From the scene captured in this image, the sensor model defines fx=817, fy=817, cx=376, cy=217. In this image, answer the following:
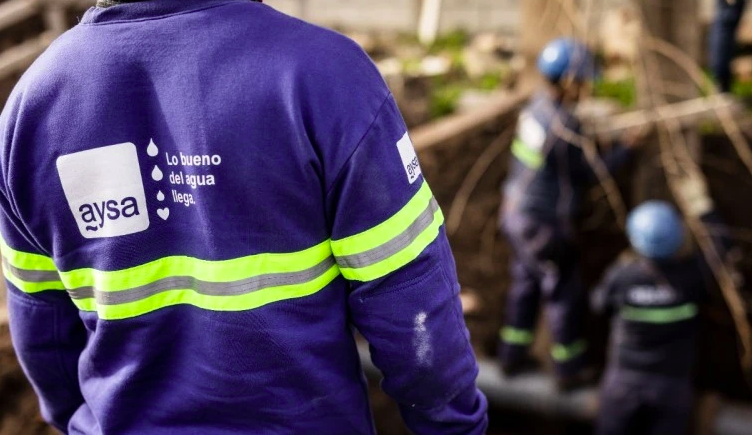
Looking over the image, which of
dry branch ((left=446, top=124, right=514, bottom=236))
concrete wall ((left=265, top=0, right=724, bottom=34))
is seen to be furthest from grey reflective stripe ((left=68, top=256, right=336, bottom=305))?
concrete wall ((left=265, top=0, right=724, bottom=34))

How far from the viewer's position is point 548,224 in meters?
4.75

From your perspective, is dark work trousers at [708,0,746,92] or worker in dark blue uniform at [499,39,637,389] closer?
dark work trousers at [708,0,746,92]

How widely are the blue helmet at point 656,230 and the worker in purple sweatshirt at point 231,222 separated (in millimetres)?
2635

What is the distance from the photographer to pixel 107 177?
1330 mm

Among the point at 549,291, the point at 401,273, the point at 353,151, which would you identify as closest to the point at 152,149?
the point at 353,151

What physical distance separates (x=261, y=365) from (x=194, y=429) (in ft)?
0.57

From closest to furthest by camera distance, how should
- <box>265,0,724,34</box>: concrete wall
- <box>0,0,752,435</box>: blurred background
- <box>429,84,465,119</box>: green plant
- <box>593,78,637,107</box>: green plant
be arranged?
<box>0,0,752,435</box>: blurred background
<box>593,78,637,107</box>: green plant
<box>429,84,465,119</box>: green plant
<box>265,0,724,34</box>: concrete wall

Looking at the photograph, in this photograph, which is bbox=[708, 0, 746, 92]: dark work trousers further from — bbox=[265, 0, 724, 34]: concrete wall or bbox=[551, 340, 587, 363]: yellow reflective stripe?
bbox=[265, 0, 724, 34]: concrete wall

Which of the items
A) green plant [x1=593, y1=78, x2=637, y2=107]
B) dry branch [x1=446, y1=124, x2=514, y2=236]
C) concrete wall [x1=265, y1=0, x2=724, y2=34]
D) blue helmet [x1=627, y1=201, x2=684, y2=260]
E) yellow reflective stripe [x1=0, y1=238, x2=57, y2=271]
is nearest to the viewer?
yellow reflective stripe [x1=0, y1=238, x2=57, y2=271]

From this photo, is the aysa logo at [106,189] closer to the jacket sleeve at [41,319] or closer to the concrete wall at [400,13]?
the jacket sleeve at [41,319]

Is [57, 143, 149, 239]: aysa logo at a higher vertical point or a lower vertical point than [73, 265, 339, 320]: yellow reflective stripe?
higher

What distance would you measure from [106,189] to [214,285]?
238mm

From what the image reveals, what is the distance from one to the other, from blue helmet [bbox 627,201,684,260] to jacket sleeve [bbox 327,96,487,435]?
2651mm

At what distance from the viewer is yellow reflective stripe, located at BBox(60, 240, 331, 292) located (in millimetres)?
1309
